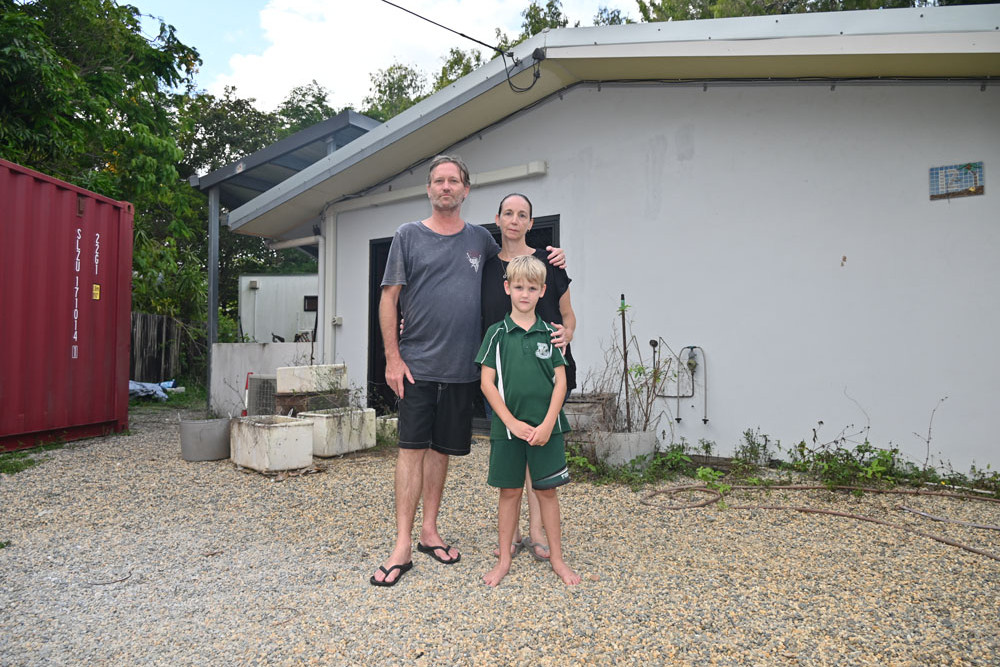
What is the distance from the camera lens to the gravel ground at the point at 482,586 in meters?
2.07

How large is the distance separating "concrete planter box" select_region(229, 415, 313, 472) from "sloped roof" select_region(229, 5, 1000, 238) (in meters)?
2.84

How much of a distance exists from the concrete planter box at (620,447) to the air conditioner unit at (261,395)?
3414 mm

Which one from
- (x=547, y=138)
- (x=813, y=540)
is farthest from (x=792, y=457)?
(x=547, y=138)

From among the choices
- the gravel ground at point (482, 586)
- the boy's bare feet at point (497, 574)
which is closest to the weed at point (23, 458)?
the gravel ground at point (482, 586)

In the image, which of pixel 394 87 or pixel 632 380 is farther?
pixel 394 87

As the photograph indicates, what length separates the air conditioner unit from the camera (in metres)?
6.41

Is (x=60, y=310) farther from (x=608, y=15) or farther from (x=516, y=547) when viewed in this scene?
(x=608, y=15)

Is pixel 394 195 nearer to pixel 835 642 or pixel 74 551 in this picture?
pixel 74 551

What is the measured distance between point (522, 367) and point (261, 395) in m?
4.60

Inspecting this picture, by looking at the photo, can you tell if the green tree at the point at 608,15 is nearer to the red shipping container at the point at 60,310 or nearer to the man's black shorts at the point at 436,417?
the red shipping container at the point at 60,310

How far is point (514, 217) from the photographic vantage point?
2830mm

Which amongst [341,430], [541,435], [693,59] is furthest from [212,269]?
[541,435]

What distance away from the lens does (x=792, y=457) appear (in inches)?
181

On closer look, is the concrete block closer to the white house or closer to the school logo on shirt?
the white house
